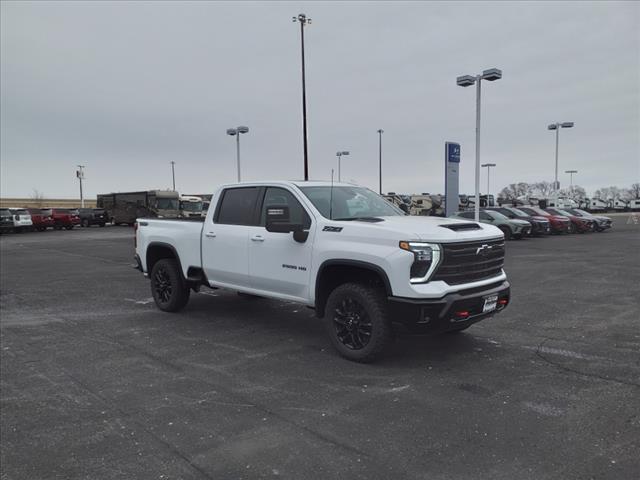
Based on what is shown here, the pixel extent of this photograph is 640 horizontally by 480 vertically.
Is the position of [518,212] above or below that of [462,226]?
below

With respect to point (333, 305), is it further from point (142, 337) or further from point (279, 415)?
point (142, 337)

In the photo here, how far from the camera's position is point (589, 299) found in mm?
8867

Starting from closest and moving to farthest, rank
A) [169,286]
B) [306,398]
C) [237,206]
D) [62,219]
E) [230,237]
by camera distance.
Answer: [306,398] → [230,237] → [237,206] → [169,286] → [62,219]

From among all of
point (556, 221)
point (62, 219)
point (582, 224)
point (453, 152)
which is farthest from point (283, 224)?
point (62, 219)

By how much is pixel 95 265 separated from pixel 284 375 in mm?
11963

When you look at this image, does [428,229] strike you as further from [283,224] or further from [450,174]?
[450,174]

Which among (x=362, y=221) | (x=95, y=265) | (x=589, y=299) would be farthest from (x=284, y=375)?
(x=95, y=265)

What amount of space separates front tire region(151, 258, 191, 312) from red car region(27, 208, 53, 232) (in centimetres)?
3447

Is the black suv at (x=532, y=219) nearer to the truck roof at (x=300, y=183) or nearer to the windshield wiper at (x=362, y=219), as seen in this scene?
the truck roof at (x=300, y=183)

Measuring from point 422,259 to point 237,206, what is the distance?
3061 millimetres

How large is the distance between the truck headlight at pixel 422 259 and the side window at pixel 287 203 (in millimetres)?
1450

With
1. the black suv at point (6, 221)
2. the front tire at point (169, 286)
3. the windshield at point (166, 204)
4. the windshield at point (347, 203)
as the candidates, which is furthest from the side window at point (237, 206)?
the black suv at point (6, 221)

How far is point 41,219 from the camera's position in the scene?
3791cm

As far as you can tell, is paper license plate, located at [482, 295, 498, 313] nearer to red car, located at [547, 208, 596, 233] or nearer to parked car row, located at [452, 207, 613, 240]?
parked car row, located at [452, 207, 613, 240]
